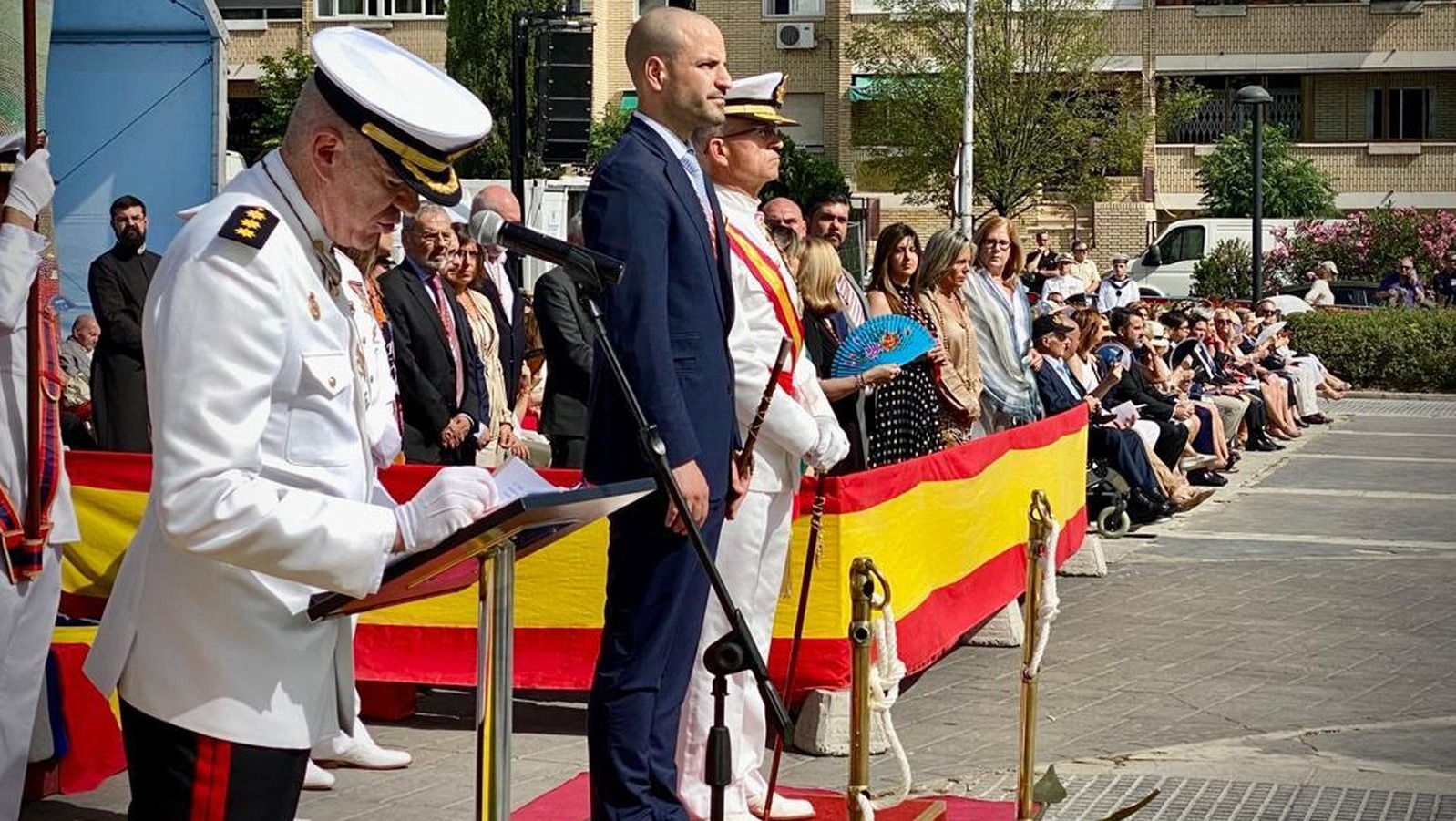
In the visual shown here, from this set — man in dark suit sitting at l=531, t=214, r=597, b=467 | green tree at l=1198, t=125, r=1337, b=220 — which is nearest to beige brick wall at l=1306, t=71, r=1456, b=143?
green tree at l=1198, t=125, r=1337, b=220

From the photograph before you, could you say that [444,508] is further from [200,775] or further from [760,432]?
[760,432]

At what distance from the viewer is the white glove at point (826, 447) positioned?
611 cm

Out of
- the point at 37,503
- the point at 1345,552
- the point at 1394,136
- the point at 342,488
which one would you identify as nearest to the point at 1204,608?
the point at 1345,552

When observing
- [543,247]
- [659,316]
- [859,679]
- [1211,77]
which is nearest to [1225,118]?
[1211,77]

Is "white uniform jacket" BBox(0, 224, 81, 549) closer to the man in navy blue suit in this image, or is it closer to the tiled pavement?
the tiled pavement

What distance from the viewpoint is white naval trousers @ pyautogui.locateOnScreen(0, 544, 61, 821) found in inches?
227

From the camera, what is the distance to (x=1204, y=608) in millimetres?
10930

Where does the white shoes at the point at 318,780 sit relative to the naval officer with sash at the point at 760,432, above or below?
below

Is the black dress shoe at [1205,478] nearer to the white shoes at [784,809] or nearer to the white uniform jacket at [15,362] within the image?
the white shoes at [784,809]

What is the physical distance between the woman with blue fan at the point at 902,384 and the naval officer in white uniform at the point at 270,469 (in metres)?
6.11

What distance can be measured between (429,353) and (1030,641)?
3.37 meters

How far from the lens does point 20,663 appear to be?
19.1ft

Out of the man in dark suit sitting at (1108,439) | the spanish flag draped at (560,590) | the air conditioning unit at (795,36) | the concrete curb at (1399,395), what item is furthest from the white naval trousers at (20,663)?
the air conditioning unit at (795,36)

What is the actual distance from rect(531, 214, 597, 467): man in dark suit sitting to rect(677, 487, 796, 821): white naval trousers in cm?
306
